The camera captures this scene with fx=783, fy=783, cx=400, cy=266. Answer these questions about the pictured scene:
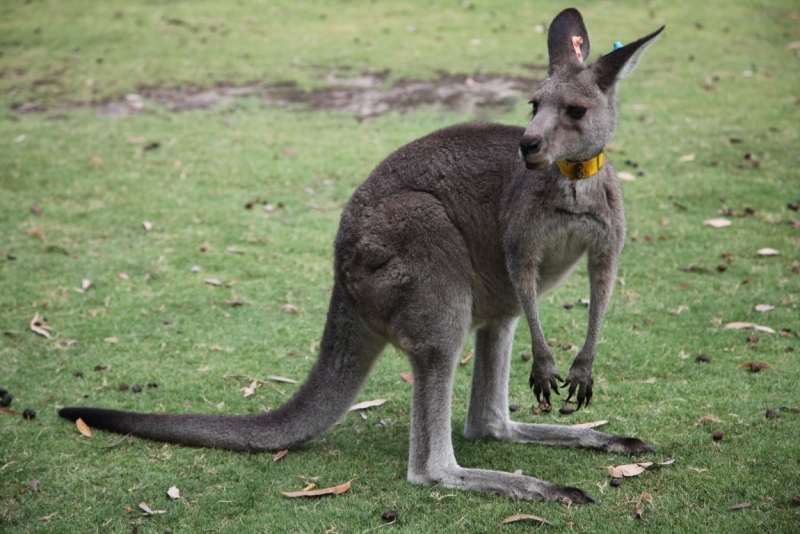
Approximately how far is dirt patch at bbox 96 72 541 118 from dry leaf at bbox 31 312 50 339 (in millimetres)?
4600

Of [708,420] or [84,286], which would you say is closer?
[708,420]

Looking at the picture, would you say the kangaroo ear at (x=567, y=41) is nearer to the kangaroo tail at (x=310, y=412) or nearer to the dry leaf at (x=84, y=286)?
the kangaroo tail at (x=310, y=412)

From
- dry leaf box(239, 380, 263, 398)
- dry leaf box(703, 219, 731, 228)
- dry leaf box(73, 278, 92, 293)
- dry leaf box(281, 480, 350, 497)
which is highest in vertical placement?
dry leaf box(703, 219, 731, 228)

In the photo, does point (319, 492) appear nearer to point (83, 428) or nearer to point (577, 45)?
point (83, 428)

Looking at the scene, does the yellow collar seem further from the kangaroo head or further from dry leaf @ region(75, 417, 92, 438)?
dry leaf @ region(75, 417, 92, 438)

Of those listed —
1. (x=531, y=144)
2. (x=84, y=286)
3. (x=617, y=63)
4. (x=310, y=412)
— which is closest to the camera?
(x=531, y=144)

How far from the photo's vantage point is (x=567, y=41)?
3.02m

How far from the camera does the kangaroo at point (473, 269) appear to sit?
293 centimetres

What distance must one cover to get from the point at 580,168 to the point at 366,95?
6.52 m

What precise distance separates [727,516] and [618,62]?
5.53ft

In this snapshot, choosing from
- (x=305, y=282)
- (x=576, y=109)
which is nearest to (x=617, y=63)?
(x=576, y=109)

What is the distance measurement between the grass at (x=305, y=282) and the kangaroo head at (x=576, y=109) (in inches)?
52.5

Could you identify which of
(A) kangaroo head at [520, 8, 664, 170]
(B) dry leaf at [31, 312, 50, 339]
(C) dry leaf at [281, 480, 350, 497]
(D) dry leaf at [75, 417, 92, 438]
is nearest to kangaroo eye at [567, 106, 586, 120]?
(A) kangaroo head at [520, 8, 664, 170]

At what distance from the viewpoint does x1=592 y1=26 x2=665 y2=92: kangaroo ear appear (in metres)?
2.79
